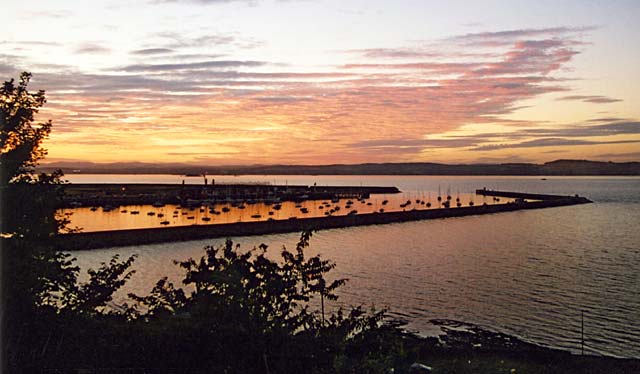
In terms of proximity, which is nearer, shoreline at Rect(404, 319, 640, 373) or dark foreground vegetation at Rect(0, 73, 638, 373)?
dark foreground vegetation at Rect(0, 73, 638, 373)

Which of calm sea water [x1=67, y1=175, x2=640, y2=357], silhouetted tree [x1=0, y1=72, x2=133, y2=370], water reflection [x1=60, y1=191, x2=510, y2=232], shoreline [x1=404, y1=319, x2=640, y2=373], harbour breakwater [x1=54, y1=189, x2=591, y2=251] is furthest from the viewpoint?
water reflection [x1=60, y1=191, x2=510, y2=232]

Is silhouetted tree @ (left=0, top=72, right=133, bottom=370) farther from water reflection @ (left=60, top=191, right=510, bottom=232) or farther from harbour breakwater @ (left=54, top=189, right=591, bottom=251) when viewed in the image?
water reflection @ (left=60, top=191, right=510, bottom=232)

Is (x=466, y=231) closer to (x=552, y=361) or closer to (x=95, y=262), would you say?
(x=95, y=262)

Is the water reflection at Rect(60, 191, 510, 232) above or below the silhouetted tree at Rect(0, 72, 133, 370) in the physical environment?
below

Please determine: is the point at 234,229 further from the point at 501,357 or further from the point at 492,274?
the point at 501,357

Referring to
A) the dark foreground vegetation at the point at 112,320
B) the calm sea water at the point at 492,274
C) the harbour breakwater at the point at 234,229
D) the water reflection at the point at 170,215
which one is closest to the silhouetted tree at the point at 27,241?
the dark foreground vegetation at the point at 112,320

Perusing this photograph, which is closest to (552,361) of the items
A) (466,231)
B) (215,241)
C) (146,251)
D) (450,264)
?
(450,264)

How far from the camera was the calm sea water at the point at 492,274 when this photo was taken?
74.8 ft

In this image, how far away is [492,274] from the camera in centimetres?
3428

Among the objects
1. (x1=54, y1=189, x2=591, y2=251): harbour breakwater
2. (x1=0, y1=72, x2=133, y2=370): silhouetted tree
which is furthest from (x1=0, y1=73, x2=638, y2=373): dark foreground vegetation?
(x1=54, y1=189, x2=591, y2=251): harbour breakwater

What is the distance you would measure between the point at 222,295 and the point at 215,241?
43689mm

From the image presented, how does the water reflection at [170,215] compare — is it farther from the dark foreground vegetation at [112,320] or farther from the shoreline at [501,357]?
the dark foreground vegetation at [112,320]

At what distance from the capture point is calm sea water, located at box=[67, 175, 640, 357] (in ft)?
74.8

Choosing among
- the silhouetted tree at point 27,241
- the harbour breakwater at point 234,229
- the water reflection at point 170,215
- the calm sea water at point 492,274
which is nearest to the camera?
the silhouetted tree at point 27,241
